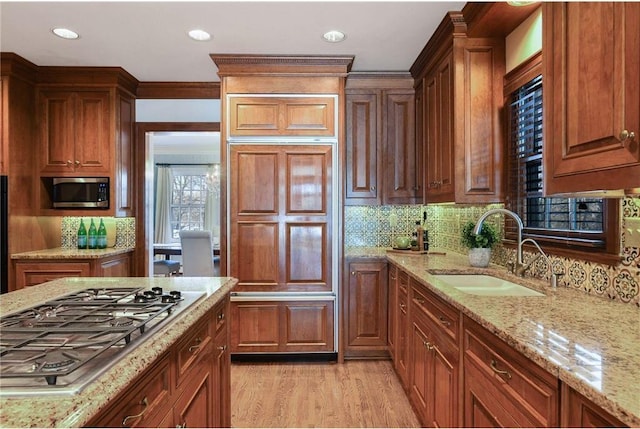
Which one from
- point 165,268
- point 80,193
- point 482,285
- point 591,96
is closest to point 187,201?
point 165,268

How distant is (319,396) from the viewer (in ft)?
8.43

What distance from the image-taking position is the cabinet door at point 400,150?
11.1 feet

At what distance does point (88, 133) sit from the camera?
3.48m

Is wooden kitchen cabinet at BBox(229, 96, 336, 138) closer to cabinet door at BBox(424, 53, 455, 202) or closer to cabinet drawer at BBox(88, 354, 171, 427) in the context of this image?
cabinet door at BBox(424, 53, 455, 202)

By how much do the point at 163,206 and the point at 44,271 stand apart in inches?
165

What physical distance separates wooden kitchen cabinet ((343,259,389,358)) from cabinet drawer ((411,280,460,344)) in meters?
0.84

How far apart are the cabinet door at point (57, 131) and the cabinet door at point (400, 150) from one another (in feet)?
9.72

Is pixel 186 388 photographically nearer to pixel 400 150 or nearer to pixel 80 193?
pixel 400 150

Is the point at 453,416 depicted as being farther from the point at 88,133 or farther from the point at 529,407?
the point at 88,133

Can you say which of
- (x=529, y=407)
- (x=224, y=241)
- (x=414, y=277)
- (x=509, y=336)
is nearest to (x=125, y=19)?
(x=224, y=241)

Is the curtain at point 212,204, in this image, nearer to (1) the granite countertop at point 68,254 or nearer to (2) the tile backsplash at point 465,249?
(1) the granite countertop at point 68,254

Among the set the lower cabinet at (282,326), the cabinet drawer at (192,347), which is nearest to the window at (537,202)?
the lower cabinet at (282,326)

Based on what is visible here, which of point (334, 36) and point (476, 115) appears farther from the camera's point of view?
point (334, 36)

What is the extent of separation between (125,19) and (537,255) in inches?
117
